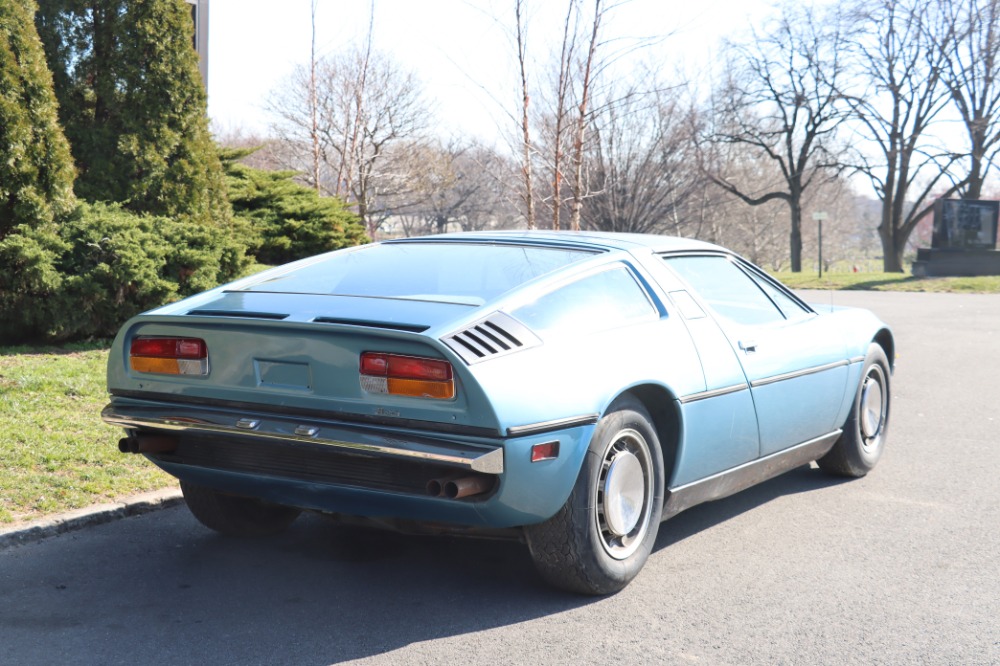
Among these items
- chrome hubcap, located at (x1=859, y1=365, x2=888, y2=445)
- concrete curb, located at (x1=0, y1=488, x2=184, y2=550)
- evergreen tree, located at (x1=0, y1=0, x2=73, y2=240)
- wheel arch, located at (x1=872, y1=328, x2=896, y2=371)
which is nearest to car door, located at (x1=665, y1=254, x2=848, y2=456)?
chrome hubcap, located at (x1=859, y1=365, x2=888, y2=445)

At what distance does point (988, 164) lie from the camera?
42375 millimetres

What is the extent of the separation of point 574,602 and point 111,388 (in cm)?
203

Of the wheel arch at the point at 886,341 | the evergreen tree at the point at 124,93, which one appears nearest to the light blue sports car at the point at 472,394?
the wheel arch at the point at 886,341

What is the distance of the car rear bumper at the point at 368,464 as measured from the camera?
3580 millimetres

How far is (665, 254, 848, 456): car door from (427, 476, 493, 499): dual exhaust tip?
1.76 metres

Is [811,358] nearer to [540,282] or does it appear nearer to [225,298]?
[540,282]

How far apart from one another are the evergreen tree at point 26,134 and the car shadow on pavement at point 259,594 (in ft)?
15.0

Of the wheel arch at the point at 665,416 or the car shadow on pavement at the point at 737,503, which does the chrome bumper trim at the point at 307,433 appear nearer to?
the wheel arch at the point at 665,416

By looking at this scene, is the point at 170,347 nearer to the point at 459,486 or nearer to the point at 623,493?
the point at 459,486

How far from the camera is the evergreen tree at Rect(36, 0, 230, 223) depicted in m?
10.0

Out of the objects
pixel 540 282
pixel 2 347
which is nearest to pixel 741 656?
pixel 540 282

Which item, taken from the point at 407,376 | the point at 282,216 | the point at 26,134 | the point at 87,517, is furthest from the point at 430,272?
the point at 282,216

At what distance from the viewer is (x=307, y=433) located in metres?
3.69

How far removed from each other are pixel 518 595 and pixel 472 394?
1026 mm
